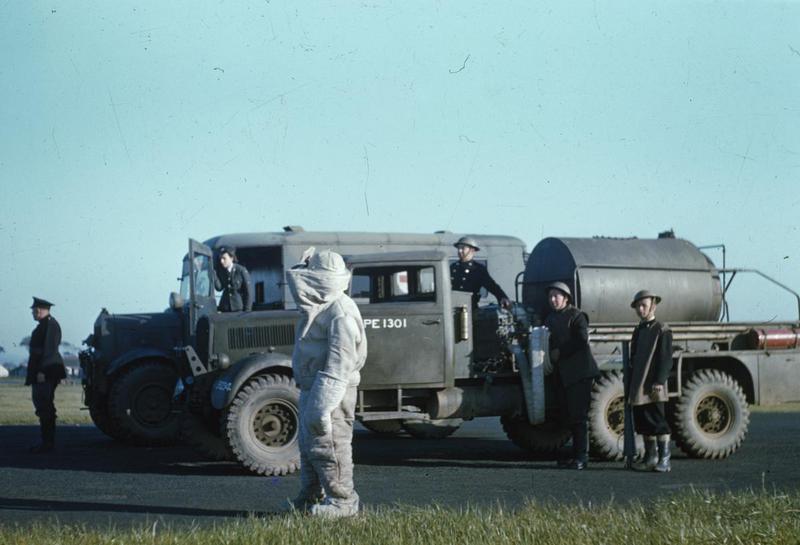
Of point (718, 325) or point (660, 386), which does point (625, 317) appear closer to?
point (718, 325)

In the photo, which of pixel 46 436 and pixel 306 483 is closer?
pixel 306 483

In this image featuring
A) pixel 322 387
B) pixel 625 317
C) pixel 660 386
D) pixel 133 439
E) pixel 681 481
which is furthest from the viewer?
pixel 133 439

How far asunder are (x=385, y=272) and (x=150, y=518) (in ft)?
14.7

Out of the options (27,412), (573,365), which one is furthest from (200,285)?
(27,412)

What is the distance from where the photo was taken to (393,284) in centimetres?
1136

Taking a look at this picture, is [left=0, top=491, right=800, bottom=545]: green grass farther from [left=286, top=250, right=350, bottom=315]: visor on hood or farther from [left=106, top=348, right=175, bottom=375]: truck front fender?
[left=106, top=348, right=175, bottom=375]: truck front fender

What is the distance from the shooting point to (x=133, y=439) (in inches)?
554

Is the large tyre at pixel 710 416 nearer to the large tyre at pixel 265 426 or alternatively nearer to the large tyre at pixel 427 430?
the large tyre at pixel 427 430

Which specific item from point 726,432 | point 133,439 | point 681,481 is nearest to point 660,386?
point 681,481

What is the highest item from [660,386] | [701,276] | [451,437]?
[701,276]

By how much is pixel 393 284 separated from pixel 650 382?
294cm

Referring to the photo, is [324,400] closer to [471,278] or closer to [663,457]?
[663,457]

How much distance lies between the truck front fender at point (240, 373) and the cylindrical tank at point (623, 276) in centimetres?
361

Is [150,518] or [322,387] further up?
[322,387]
